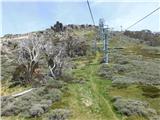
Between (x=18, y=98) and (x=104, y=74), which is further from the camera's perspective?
(x=104, y=74)

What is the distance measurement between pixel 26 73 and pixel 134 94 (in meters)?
17.7

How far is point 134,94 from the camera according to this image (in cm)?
4656

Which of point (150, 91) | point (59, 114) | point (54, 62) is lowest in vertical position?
point (150, 91)

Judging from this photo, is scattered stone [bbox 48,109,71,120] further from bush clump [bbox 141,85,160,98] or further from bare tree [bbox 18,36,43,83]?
bare tree [bbox 18,36,43,83]

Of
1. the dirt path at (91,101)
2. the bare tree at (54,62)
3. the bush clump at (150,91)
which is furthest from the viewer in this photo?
the bare tree at (54,62)

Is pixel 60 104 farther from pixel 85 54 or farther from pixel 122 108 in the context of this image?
pixel 85 54

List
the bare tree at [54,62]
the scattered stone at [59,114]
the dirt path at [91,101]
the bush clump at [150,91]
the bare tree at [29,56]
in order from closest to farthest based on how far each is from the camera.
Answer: the scattered stone at [59,114]
the dirt path at [91,101]
the bush clump at [150,91]
the bare tree at [29,56]
the bare tree at [54,62]

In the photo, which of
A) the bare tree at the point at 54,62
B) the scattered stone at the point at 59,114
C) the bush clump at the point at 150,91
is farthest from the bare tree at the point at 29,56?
the scattered stone at the point at 59,114

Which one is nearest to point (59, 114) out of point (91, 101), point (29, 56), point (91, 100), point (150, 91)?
point (91, 101)

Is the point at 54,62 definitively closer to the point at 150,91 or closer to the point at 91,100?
the point at 91,100

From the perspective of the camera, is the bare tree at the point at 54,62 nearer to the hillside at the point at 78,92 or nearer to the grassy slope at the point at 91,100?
the hillside at the point at 78,92

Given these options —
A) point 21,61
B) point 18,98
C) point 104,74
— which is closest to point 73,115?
point 18,98

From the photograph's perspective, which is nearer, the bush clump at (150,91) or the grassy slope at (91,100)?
the grassy slope at (91,100)

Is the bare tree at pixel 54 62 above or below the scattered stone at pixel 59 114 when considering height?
above
